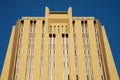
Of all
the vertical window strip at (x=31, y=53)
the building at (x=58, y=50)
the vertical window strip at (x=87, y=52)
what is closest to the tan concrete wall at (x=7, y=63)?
the building at (x=58, y=50)

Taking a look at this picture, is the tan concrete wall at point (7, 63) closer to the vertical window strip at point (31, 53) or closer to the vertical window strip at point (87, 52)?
the vertical window strip at point (31, 53)

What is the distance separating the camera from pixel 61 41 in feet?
177

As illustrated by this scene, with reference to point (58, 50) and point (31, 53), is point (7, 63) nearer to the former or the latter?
point (31, 53)

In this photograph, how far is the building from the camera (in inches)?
1923

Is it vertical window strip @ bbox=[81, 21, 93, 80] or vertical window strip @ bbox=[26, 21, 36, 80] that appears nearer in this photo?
vertical window strip @ bbox=[26, 21, 36, 80]

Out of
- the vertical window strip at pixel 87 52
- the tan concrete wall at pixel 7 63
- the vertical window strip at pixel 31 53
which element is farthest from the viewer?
the vertical window strip at pixel 87 52

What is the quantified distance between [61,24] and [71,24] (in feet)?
8.99

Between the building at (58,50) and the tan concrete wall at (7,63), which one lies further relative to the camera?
the building at (58,50)

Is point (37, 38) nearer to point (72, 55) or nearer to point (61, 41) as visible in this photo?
point (61, 41)

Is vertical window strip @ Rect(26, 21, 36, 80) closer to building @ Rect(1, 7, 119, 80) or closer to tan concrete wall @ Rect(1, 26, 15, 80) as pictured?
building @ Rect(1, 7, 119, 80)

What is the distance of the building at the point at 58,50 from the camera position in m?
48.8

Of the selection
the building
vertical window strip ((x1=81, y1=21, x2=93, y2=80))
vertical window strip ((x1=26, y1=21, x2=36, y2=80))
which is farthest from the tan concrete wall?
vertical window strip ((x1=81, y1=21, x2=93, y2=80))

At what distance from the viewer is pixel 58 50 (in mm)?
52250

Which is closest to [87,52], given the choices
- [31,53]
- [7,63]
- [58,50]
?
[58,50]
